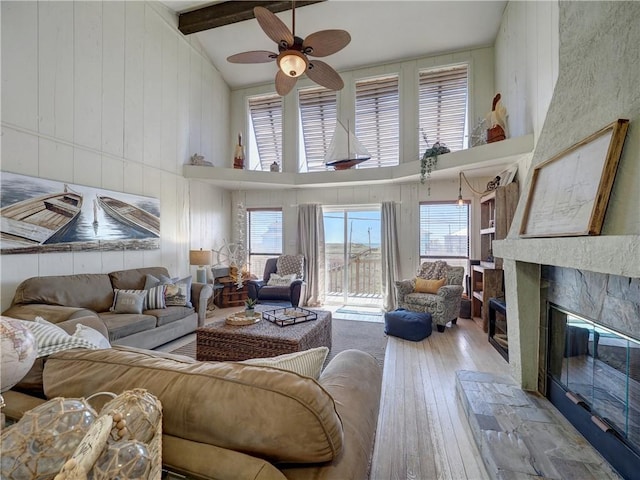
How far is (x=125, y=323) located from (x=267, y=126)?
485cm

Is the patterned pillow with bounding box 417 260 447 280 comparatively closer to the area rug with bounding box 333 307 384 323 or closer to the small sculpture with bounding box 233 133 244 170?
the area rug with bounding box 333 307 384 323

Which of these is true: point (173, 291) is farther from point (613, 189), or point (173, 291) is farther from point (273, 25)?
point (613, 189)

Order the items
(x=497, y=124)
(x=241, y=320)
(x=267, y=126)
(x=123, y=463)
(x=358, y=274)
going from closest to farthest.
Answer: (x=123, y=463), (x=241, y=320), (x=497, y=124), (x=358, y=274), (x=267, y=126)

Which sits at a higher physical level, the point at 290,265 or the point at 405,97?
the point at 405,97

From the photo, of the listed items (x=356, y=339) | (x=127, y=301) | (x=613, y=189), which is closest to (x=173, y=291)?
(x=127, y=301)

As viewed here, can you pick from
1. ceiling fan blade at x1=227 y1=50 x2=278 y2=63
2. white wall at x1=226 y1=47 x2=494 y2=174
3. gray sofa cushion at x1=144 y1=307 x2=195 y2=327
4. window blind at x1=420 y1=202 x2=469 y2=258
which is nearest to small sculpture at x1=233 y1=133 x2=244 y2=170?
white wall at x1=226 y1=47 x2=494 y2=174

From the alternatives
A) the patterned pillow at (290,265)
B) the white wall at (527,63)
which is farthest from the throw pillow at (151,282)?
the white wall at (527,63)

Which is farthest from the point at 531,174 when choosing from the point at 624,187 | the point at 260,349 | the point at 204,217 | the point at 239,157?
the point at 204,217

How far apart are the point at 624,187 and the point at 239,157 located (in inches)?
215

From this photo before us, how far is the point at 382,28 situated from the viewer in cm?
493

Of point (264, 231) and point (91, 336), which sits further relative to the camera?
point (264, 231)

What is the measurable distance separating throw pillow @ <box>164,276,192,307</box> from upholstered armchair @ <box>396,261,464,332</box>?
3044mm

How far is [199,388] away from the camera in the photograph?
81cm

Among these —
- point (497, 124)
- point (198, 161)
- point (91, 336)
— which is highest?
point (497, 124)
